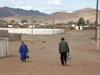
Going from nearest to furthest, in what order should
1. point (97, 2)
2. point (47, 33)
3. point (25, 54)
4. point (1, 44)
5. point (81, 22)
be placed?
1. point (25, 54)
2. point (1, 44)
3. point (97, 2)
4. point (47, 33)
5. point (81, 22)

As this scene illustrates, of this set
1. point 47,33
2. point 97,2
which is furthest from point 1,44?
point 47,33

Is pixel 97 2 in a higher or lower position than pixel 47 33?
higher

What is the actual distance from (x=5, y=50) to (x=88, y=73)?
7.20 metres

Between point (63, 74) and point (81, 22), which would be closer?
point (63, 74)

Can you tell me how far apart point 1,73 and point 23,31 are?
49.7 meters

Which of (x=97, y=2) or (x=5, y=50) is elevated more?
(x=97, y=2)

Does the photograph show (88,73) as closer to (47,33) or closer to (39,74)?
(39,74)

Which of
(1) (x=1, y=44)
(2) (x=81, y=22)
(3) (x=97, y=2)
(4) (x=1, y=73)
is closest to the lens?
(4) (x=1, y=73)

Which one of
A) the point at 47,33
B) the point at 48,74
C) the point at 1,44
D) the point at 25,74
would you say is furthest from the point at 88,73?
the point at 47,33

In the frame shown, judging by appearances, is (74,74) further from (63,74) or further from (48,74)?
(48,74)

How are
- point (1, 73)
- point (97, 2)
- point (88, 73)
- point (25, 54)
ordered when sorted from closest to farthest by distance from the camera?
point (1, 73) < point (88, 73) < point (25, 54) < point (97, 2)

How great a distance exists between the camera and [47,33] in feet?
182

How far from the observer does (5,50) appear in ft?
44.2

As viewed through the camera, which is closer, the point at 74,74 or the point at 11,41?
the point at 74,74
